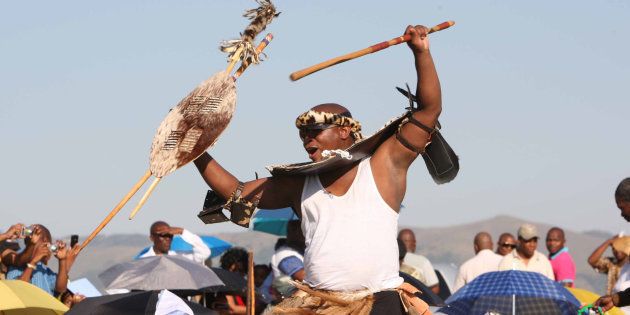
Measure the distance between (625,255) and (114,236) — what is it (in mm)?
92819

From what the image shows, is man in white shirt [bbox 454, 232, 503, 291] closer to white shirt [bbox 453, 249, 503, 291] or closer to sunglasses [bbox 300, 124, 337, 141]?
white shirt [bbox 453, 249, 503, 291]

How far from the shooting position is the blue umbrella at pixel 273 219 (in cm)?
1445

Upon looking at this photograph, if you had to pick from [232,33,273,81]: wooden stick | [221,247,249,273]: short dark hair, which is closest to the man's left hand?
[232,33,273,81]: wooden stick

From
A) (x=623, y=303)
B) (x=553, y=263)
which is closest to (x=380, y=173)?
(x=623, y=303)

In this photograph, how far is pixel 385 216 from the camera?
658 cm

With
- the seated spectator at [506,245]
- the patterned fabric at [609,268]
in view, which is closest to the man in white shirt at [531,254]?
the patterned fabric at [609,268]

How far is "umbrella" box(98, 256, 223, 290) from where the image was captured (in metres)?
11.8

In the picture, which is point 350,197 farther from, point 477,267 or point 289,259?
point 477,267

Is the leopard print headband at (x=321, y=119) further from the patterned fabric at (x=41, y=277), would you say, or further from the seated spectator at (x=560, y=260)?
the seated spectator at (x=560, y=260)

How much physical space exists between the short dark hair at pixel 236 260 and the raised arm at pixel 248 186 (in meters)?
7.29

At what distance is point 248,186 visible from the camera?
700 cm

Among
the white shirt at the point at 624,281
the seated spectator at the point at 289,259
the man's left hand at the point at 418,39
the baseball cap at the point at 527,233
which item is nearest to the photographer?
the man's left hand at the point at 418,39

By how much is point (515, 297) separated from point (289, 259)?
201cm

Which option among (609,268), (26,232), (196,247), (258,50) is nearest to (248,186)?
(258,50)
